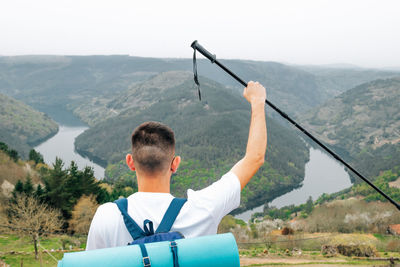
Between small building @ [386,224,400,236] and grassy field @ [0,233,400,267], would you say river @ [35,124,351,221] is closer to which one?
small building @ [386,224,400,236]

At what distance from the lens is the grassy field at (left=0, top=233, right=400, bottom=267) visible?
75.5 feet

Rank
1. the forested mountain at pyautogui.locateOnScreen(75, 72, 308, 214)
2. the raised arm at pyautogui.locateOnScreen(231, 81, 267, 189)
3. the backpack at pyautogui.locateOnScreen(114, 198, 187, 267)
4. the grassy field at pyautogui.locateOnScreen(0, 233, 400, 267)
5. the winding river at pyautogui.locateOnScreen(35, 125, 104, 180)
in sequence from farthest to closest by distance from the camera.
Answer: the winding river at pyautogui.locateOnScreen(35, 125, 104, 180)
the forested mountain at pyautogui.locateOnScreen(75, 72, 308, 214)
the grassy field at pyautogui.locateOnScreen(0, 233, 400, 267)
the raised arm at pyautogui.locateOnScreen(231, 81, 267, 189)
the backpack at pyautogui.locateOnScreen(114, 198, 187, 267)

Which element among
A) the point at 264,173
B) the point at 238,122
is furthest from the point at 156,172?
the point at 238,122

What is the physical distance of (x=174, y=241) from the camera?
5.82 ft

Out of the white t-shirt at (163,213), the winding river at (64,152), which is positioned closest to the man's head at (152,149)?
the white t-shirt at (163,213)

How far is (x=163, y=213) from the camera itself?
2076 mm

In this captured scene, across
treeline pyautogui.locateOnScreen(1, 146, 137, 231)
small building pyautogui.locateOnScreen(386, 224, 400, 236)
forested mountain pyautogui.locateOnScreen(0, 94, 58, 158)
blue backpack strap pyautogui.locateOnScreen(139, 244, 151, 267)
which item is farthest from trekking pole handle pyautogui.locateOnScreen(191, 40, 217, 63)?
forested mountain pyautogui.locateOnScreen(0, 94, 58, 158)

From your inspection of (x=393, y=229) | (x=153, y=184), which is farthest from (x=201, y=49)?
(x=393, y=229)

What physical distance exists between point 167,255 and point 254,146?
3.27ft

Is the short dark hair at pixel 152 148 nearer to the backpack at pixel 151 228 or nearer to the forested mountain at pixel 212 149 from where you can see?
the backpack at pixel 151 228

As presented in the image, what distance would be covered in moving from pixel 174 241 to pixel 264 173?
446ft

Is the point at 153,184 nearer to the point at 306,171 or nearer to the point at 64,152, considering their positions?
the point at 306,171

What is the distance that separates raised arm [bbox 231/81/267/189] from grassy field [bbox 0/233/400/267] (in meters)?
20.2

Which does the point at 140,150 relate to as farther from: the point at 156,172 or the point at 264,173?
the point at 264,173
